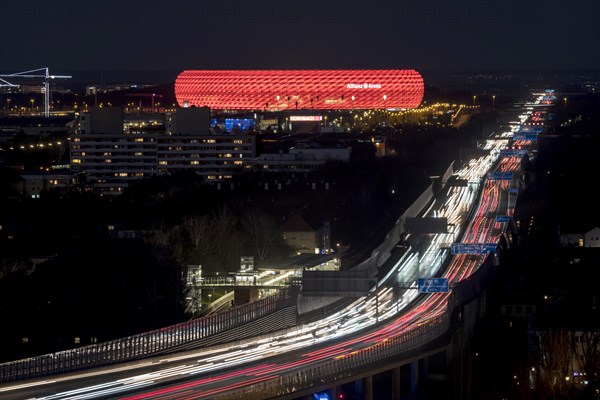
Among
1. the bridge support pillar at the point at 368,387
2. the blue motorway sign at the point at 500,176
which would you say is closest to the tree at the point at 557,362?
the bridge support pillar at the point at 368,387

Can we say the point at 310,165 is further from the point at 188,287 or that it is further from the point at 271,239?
the point at 188,287

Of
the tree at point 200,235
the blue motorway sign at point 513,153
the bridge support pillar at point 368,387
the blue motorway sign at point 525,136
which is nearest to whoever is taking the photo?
the bridge support pillar at point 368,387

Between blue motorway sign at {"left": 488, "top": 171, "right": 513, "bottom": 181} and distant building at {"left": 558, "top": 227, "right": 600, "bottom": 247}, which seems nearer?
distant building at {"left": 558, "top": 227, "right": 600, "bottom": 247}

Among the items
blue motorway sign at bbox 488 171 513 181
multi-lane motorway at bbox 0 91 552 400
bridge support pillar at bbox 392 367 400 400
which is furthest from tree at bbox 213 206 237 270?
blue motorway sign at bbox 488 171 513 181

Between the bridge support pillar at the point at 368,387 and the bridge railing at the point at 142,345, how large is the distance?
88.2 inches

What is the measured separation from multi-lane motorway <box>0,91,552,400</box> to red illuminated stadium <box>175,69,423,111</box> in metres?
48.6

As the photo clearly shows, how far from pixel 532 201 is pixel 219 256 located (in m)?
12.5

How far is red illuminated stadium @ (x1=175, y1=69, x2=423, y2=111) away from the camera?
7606 centimetres

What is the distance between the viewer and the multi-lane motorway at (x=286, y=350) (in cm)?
1398

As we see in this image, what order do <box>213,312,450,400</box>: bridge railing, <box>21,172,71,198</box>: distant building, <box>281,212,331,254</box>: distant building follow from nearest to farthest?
<box>213,312,450,400</box>: bridge railing → <box>281,212,331,254</box>: distant building → <box>21,172,71,198</box>: distant building

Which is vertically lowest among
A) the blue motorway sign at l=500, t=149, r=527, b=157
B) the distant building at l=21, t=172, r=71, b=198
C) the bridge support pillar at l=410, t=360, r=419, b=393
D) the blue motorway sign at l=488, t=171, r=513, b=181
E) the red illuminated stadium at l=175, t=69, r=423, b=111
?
the bridge support pillar at l=410, t=360, r=419, b=393

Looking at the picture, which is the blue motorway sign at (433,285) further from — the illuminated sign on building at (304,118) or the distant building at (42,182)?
the illuminated sign on building at (304,118)

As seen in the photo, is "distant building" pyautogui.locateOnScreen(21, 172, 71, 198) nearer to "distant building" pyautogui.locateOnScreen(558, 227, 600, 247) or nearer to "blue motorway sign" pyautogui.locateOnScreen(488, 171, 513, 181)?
"blue motorway sign" pyautogui.locateOnScreen(488, 171, 513, 181)

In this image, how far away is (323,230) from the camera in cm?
2797
